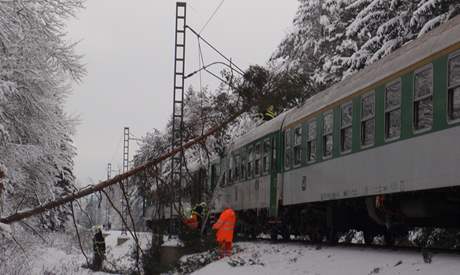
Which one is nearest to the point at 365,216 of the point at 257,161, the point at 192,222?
the point at 257,161

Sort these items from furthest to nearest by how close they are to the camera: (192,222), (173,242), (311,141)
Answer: (173,242), (192,222), (311,141)

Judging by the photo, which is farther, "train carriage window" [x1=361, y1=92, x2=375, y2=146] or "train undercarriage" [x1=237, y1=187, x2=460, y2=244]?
"train carriage window" [x1=361, y1=92, x2=375, y2=146]

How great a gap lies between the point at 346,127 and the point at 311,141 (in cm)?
214

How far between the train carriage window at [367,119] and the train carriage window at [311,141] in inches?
104

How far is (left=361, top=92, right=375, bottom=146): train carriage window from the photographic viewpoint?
1185 centimetres

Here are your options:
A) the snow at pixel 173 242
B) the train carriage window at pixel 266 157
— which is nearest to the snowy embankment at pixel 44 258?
the snow at pixel 173 242

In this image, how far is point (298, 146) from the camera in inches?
635

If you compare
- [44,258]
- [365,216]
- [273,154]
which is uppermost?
[273,154]

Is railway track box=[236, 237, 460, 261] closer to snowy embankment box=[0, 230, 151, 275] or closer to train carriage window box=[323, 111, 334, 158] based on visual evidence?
train carriage window box=[323, 111, 334, 158]

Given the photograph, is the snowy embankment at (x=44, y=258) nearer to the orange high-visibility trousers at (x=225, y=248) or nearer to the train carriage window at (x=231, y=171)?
the train carriage window at (x=231, y=171)

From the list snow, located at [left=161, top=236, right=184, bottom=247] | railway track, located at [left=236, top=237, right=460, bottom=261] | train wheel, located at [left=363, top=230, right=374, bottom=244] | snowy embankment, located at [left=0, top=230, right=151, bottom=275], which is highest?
train wheel, located at [left=363, top=230, right=374, bottom=244]

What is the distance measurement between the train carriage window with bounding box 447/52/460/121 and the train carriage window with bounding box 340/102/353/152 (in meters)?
3.68

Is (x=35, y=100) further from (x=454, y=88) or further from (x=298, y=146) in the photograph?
(x=454, y=88)

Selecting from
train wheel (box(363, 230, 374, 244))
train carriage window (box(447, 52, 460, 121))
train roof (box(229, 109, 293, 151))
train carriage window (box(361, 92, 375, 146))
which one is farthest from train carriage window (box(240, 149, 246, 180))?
train carriage window (box(447, 52, 460, 121))
